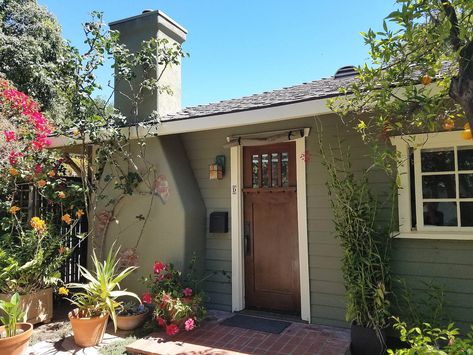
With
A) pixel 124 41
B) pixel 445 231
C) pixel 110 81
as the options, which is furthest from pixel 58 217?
pixel 445 231

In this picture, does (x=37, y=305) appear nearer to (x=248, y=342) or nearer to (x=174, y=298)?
(x=174, y=298)

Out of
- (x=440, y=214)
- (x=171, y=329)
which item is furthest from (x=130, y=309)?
(x=440, y=214)

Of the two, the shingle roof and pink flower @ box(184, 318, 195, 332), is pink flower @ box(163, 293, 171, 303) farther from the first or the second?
the shingle roof

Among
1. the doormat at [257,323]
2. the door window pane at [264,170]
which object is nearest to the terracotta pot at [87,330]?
the doormat at [257,323]

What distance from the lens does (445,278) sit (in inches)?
160

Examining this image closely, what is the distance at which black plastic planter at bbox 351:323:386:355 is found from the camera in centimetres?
375

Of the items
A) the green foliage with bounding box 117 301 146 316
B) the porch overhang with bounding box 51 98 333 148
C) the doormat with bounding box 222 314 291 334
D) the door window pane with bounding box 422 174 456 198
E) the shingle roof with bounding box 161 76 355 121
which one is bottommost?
the doormat with bounding box 222 314 291 334

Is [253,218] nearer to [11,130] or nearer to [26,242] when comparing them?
Result: [26,242]

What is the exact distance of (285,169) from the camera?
17.2 ft

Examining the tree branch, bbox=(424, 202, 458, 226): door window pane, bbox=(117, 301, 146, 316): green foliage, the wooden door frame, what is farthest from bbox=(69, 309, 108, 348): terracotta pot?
the tree branch

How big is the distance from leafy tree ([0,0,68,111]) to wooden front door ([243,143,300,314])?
10.3 m

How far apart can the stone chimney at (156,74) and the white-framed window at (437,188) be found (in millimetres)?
3828

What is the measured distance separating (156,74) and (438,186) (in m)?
4.70

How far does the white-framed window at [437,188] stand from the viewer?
13.3 ft
